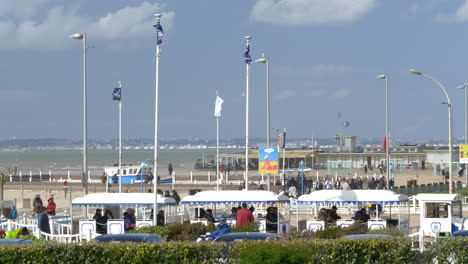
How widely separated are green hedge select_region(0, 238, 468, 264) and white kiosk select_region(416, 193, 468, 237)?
9.92 m

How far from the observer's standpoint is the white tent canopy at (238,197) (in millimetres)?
28422

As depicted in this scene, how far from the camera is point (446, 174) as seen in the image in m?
69.2

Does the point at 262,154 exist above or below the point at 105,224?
above

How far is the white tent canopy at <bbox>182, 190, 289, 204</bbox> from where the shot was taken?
2842cm

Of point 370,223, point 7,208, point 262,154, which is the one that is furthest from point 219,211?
point 370,223

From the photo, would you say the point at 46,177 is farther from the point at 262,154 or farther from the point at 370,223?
the point at 370,223

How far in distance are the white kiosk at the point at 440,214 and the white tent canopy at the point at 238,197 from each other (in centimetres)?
496

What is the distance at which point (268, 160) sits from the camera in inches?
1367

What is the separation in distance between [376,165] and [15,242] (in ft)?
300

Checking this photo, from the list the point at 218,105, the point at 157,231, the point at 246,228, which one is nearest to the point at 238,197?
the point at 246,228

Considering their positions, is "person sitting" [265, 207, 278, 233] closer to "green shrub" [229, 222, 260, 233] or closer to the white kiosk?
"green shrub" [229, 222, 260, 233]

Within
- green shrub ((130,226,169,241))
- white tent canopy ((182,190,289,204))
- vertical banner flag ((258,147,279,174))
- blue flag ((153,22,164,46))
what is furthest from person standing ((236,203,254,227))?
vertical banner flag ((258,147,279,174))

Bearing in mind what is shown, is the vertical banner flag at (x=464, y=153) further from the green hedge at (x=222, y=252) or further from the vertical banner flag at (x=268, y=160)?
the green hedge at (x=222, y=252)

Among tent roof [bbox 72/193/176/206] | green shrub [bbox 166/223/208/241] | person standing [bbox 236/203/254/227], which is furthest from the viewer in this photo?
tent roof [bbox 72/193/176/206]
